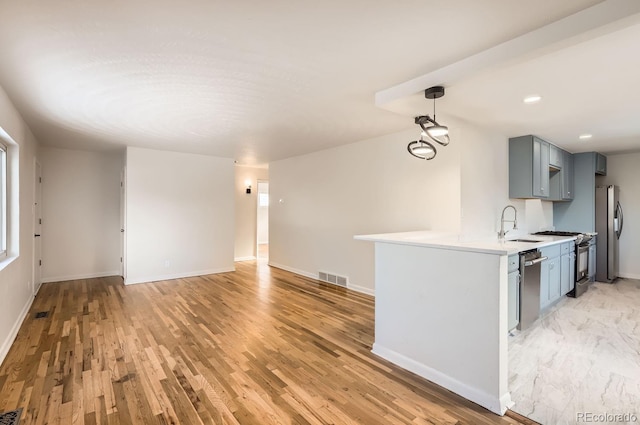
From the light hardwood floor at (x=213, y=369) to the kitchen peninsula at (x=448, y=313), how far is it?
14 cm

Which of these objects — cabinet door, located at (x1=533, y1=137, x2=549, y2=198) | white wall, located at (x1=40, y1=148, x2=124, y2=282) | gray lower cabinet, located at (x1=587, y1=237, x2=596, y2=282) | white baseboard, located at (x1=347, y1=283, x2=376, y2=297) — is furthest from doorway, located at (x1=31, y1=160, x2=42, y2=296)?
gray lower cabinet, located at (x1=587, y1=237, x2=596, y2=282)

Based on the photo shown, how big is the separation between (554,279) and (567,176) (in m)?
2.55

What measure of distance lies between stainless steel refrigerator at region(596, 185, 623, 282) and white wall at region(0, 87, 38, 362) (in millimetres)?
8630

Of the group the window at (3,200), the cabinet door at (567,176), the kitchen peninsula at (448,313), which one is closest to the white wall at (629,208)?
the cabinet door at (567,176)

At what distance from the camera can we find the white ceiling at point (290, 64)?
1759mm

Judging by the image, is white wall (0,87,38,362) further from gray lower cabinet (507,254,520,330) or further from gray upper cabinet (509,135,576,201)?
gray upper cabinet (509,135,576,201)

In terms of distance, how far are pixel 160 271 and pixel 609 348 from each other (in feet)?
21.4

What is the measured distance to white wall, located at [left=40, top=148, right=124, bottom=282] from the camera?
5707mm

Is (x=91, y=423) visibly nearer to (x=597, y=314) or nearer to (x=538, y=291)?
(x=538, y=291)

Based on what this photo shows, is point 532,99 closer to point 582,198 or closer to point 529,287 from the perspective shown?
point 529,287

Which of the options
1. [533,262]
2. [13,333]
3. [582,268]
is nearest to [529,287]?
[533,262]

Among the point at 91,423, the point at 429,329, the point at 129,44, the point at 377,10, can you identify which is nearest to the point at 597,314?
the point at 429,329

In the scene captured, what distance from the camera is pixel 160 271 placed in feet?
19.1

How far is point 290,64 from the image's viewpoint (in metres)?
2.38
